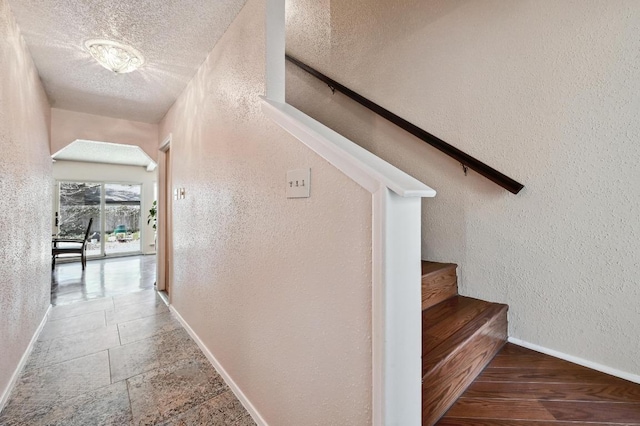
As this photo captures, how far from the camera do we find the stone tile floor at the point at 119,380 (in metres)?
1.48

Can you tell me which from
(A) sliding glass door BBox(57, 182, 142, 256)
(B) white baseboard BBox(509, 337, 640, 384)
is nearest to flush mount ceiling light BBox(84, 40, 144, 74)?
(B) white baseboard BBox(509, 337, 640, 384)

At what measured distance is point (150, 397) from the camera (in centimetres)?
162

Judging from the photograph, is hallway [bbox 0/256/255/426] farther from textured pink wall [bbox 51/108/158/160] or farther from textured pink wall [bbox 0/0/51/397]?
textured pink wall [bbox 51/108/158/160]

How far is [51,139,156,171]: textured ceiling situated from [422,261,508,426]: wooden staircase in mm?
5457

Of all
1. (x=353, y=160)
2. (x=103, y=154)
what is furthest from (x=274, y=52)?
(x=103, y=154)

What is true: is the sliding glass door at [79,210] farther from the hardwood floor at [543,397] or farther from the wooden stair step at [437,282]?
the hardwood floor at [543,397]

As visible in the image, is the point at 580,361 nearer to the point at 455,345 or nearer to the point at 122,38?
the point at 455,345

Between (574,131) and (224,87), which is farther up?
(224,87)

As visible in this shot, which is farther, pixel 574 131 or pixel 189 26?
pixel 189 26

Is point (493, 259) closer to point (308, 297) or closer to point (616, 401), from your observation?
point (616, 401)

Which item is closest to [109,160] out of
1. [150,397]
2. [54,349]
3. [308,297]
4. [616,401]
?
[54,349]

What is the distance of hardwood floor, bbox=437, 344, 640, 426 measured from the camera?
3.43 feet

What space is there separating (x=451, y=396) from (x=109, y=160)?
8286 millimetres

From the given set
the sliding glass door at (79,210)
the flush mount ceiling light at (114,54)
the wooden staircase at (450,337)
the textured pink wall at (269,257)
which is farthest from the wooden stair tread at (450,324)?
the sliding glass door at (79,210)
